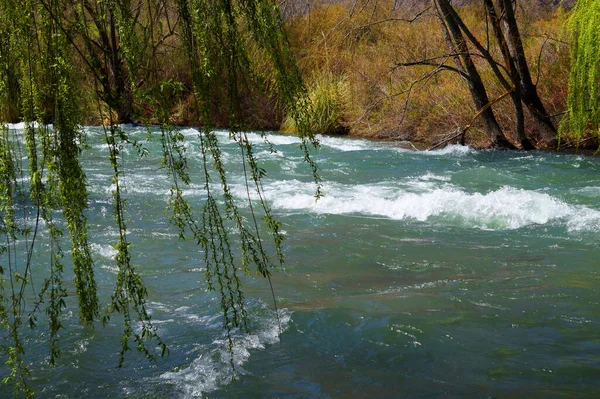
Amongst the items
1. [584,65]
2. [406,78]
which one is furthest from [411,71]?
[584,65]

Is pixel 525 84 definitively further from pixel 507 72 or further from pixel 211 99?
pixel 211 99

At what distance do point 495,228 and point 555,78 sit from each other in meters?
6.84

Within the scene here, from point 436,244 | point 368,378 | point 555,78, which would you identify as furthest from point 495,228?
point 555,78

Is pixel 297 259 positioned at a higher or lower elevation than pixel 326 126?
lower

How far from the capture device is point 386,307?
16.4 ft

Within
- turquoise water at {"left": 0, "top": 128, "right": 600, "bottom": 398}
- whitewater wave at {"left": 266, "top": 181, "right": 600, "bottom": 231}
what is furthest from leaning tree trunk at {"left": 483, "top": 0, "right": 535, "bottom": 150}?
whitewater wave at {"left": 266, "top": 181, "right": 600, "bottom": 231}

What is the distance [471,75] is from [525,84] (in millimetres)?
938

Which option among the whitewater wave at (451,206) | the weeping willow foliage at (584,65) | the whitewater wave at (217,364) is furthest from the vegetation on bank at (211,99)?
the whitewater wave at (451,206)

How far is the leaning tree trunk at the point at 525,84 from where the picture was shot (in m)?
12.2

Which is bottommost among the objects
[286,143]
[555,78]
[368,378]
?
[368,378]

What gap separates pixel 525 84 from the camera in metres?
12.3

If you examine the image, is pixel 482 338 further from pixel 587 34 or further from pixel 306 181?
pixel 306 181

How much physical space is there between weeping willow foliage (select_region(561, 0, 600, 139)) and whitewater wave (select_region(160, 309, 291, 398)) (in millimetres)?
5947

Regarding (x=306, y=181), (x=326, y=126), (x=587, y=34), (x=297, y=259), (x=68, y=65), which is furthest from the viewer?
(x=326, y=126)
